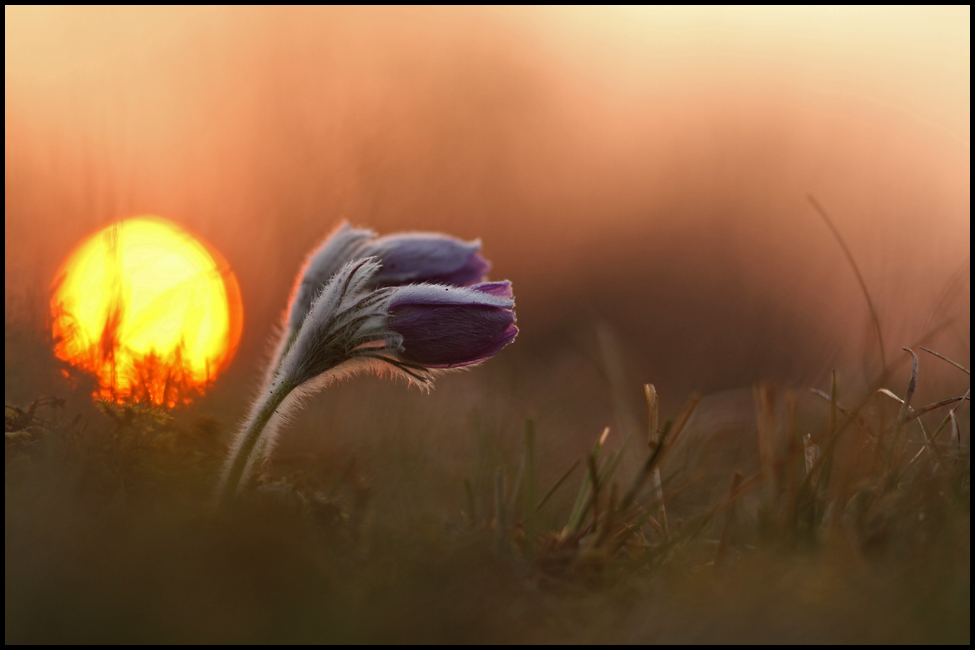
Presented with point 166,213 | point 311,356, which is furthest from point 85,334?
point 166,213

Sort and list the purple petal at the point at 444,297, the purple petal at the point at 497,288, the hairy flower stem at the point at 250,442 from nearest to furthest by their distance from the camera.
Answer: the hairy flower stem at the point at 250,442
the purple petal at the point at 444,297
the purple petal at the point at 497,288

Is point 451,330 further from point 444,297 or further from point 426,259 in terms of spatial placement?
point 426,259

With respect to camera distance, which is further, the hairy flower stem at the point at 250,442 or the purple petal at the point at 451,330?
the purple petal at the point at 451,330

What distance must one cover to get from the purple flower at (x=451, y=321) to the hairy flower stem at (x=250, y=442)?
0.41m

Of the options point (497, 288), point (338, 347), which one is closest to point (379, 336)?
point (338, 347)

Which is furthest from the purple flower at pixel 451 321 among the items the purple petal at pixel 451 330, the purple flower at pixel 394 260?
the purple flower at pixel 394 260

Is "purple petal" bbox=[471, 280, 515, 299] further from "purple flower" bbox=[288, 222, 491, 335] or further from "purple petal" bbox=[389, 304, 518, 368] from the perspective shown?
"purple flower" bbox=[288, 222, 491, 335]

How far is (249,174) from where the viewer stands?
5254mm

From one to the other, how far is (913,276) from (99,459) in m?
3.39

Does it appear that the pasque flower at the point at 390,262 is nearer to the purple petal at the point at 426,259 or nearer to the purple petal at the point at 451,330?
the purple petal at the point at 426,259

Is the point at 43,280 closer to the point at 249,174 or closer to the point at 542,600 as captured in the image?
the point at 249,174

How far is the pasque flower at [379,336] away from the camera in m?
2.12

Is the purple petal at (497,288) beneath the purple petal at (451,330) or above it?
above

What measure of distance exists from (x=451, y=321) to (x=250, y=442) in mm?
654
